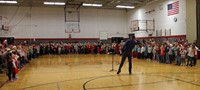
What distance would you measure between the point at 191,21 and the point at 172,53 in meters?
5.75

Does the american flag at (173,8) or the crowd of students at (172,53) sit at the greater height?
the american flag at (173,8)

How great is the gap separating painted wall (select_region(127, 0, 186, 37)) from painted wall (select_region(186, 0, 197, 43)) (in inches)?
25.9

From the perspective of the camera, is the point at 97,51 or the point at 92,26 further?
the point at 92,26

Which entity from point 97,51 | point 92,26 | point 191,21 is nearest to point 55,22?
point 92,26

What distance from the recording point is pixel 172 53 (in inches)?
656

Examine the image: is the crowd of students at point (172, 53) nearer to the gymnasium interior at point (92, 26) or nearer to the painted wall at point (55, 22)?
the gymnasium interior at point (92, 26)

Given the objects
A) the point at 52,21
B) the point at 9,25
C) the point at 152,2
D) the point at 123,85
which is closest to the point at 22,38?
the point at 9,25

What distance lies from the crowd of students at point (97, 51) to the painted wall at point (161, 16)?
153cm

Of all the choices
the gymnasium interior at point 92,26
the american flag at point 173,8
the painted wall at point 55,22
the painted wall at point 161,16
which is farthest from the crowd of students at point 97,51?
the american flag at point 173,8

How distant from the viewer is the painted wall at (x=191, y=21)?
2047 cm

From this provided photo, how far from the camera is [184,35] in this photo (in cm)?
2181

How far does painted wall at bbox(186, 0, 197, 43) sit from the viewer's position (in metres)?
20.5

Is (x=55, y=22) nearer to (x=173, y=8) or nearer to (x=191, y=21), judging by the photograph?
(x=173, y=8)

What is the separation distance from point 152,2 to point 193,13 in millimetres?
7725
